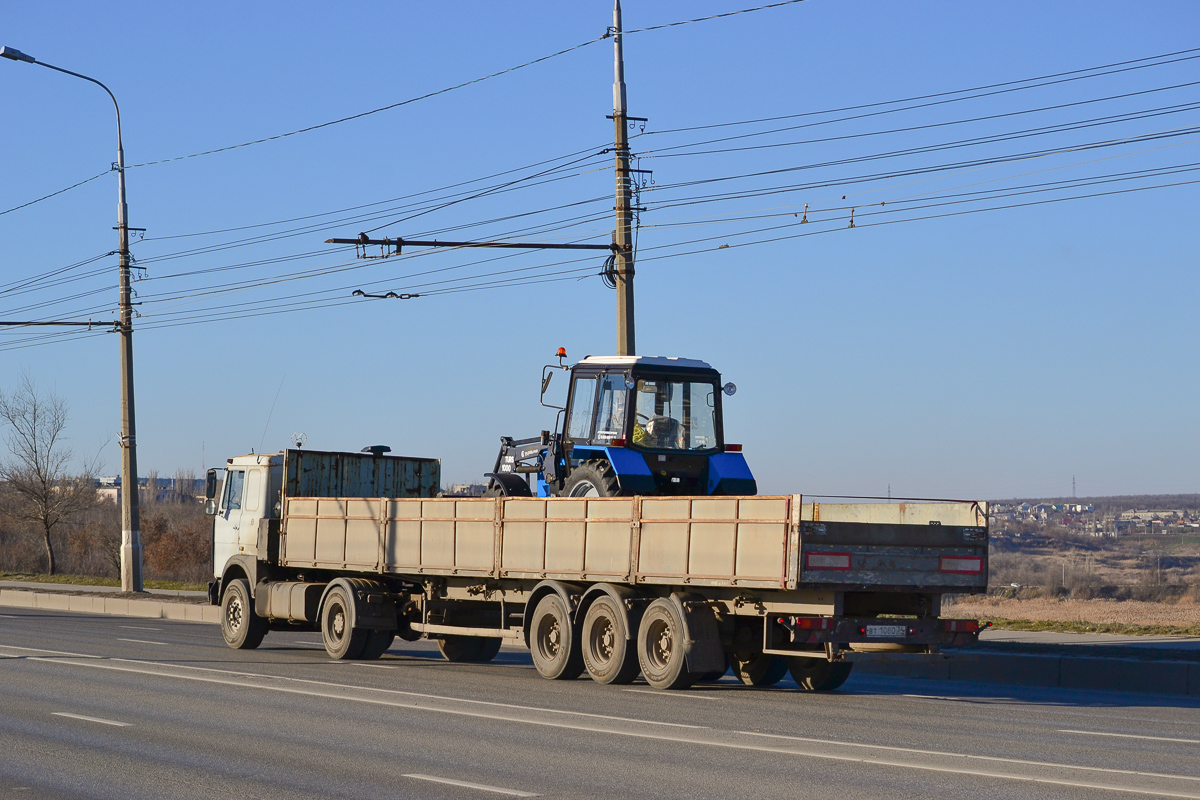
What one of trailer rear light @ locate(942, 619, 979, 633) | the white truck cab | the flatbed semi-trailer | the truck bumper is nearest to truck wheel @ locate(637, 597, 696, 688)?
the flatbed semi-trailer

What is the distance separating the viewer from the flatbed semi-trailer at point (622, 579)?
13.5 meters

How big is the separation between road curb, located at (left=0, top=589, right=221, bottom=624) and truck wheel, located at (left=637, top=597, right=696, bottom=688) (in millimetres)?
16971

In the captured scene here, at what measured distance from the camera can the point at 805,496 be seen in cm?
1338

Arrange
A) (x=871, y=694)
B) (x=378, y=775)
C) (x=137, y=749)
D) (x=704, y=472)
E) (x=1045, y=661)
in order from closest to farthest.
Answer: (x=378, y=775) < (x=137, y=749) < (x=871, y=694) < (x=1045, y=661) < (x=704, y=472)

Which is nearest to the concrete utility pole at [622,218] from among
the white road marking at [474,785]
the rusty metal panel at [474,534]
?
the rusty metal panel at [474,534]

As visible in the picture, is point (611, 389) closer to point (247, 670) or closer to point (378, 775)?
point (247, 670)

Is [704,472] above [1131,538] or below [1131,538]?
above

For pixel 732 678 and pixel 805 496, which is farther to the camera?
pixel 732 678

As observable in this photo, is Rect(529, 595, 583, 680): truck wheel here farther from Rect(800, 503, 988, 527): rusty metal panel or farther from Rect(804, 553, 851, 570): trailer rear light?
Rect(804, 553, 851, 570): trailer rear light

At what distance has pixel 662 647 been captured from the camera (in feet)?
48.3

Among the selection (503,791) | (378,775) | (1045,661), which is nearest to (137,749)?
(378,775)

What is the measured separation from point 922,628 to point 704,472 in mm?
4810

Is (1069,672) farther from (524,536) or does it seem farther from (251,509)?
(251,509)

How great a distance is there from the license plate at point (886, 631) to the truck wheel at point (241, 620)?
10657mm
